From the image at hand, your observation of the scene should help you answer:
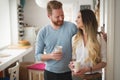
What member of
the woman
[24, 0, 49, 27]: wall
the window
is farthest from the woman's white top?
[24, 0, 49, 27]: wall

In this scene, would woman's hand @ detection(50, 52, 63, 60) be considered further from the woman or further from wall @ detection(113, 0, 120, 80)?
wall @ detection(113, 0, 120, 80)

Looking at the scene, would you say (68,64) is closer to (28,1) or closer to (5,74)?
(5,74)

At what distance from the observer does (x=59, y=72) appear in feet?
6.09

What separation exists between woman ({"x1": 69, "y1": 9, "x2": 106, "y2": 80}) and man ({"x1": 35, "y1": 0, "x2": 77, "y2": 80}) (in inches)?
5.7

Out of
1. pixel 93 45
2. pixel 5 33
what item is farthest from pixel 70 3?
pixel 93 45

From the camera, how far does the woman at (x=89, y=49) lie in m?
1.62

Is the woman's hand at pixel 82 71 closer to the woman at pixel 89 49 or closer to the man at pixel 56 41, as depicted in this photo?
the woman at pixel 89 49

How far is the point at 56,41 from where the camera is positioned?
182 cm

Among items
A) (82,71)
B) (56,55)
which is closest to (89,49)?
(82,71)

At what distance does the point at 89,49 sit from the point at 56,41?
33 cm

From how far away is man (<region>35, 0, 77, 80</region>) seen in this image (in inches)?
71.3

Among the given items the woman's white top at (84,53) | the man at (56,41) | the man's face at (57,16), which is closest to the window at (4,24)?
the man at (56,41)

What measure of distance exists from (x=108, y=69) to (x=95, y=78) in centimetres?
20

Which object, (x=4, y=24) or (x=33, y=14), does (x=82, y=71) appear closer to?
(x=4, y=24)
